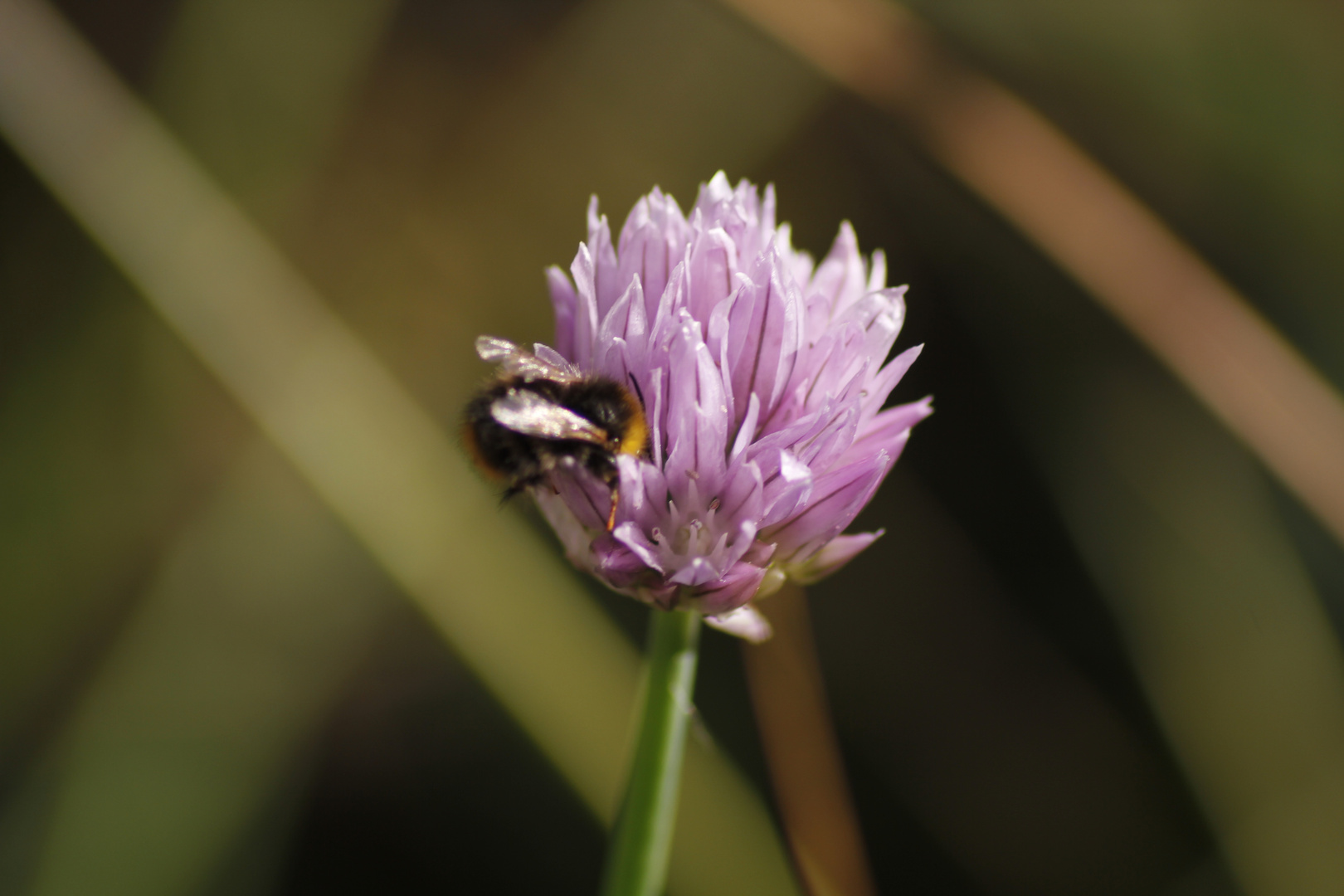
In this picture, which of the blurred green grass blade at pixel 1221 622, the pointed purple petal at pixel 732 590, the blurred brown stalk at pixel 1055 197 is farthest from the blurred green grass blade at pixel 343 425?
the blurred brown stalk at pixel 1055 197

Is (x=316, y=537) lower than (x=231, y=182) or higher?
lower

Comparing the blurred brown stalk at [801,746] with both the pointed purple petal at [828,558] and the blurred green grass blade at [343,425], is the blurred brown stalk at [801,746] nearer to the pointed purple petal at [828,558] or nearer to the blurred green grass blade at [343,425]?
the blurred green grass blade at [343,425]

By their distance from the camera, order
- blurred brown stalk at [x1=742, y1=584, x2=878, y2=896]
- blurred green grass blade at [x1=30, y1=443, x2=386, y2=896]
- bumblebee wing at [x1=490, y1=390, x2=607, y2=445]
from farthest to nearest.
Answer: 1. blurred brown stalk at [x1=742, y1=584, x2=878, y2=896]
2. blurred green grass blade at [x1=30, y1=443, x2=386, y2=896]
3. bumblebee wing at [x1=490, y1=390, x2=607, y2=445]

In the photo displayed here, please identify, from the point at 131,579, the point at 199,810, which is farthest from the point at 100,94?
the point at 199,810

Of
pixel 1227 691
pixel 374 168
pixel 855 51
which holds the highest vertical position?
pixel 374 168

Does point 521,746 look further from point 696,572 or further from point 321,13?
point 321,13

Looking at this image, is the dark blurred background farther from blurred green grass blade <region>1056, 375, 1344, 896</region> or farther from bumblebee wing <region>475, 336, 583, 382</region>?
bumblebee wing <region>475, 336, 583, 382</region>

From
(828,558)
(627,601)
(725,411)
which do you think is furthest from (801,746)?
(725,411)

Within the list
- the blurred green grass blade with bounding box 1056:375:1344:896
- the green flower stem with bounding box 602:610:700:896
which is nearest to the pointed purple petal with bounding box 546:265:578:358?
the green flower stem with bounding box 602:610:700:896
